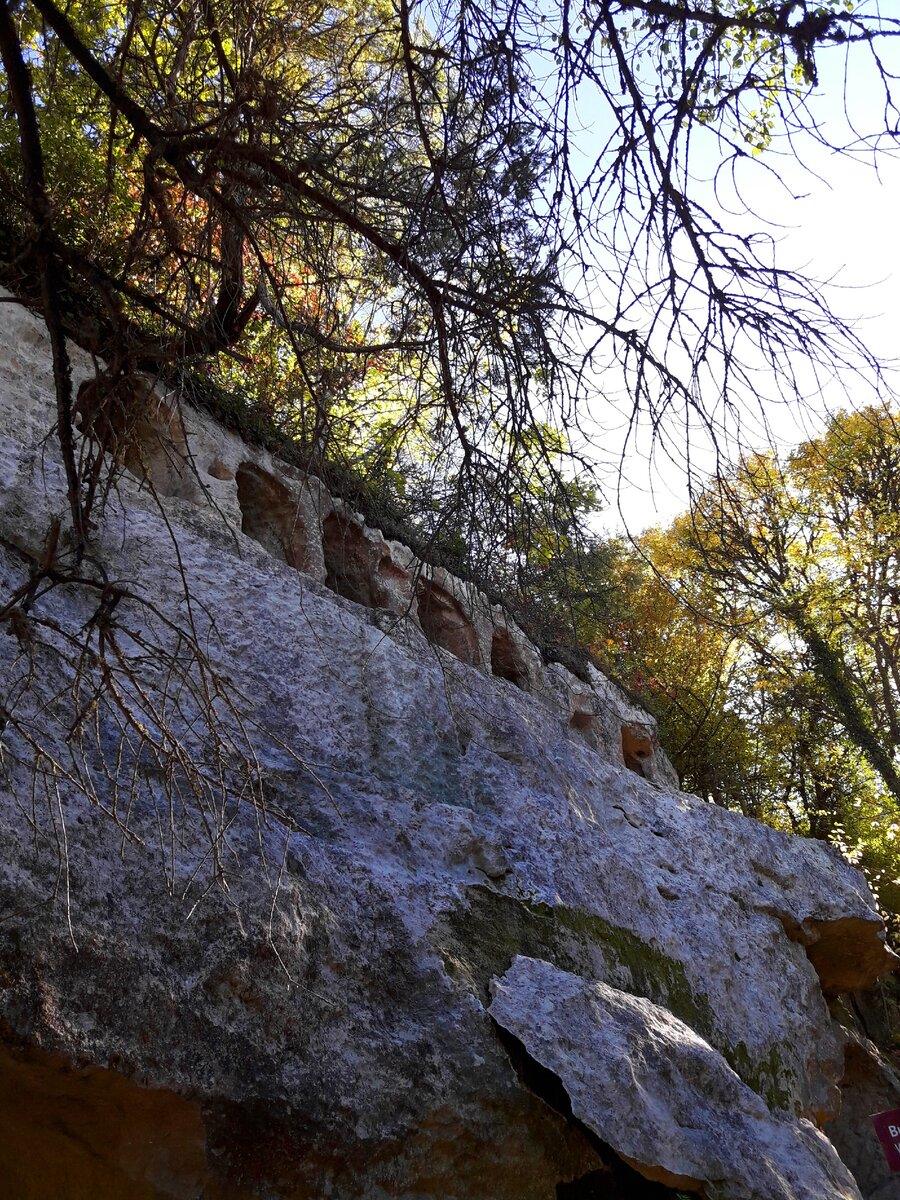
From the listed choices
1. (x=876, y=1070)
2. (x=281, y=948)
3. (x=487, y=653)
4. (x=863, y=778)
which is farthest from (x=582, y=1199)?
(x=863, y=778)

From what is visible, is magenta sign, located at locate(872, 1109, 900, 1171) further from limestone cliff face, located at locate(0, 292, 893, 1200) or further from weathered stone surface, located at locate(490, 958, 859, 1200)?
weathered stone surface, located at locate(490, 958, 859, 1200)

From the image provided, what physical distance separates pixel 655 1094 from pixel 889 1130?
3.14 meters

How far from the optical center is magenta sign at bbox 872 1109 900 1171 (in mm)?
5827

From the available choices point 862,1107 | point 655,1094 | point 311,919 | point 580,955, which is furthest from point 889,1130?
point 311,919

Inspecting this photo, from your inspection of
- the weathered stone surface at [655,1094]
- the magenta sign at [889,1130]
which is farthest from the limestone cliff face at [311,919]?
the magenta sign at [889,1130]

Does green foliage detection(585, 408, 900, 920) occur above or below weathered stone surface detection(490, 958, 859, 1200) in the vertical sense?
above

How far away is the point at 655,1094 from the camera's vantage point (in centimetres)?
392

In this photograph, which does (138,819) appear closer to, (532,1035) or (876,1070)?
(532,1035)

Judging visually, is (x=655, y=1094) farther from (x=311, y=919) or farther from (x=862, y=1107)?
(x=862, y=1107)

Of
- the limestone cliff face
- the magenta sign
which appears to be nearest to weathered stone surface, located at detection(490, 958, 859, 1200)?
the limestone cliff face

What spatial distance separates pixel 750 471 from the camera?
8.11ft

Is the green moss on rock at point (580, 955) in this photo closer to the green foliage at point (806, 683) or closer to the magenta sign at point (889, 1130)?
the magenta sign at point (889, 1130)

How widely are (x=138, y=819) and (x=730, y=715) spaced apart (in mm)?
10716

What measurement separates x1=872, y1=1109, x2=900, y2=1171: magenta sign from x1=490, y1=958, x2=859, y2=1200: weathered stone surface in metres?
1.71
